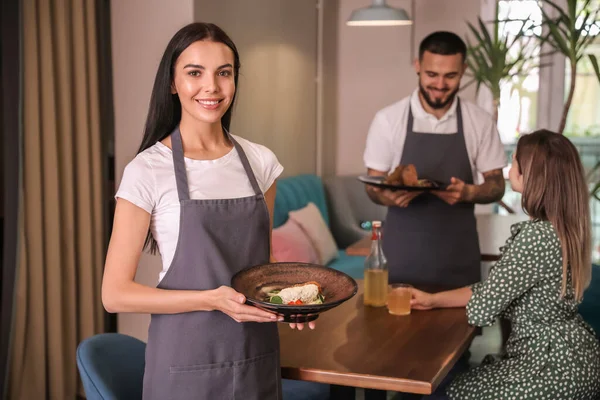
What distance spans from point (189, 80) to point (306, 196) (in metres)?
3.50

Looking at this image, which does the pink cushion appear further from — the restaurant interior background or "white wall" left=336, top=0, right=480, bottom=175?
"white wall" left=336, top=0, right=480, bottom=175

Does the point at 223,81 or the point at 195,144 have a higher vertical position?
the point at 223,81

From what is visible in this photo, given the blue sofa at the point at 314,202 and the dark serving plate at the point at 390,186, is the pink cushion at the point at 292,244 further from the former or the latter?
the dark serving plate at the point at 390,186

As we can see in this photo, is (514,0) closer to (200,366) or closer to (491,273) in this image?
(491,273)

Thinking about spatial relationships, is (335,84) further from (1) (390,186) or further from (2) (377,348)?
(2) (377,348)

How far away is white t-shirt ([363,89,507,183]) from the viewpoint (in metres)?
3.11

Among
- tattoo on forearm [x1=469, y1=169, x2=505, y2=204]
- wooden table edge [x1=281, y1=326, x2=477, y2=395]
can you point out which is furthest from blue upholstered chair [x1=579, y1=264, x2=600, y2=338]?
wooden table edge [x1=281, y1=326, x2=477, y2=395]

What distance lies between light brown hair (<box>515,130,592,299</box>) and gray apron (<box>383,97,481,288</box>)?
836mm

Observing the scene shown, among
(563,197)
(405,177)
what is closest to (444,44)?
(405,177)

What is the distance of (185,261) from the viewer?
1.66 metres

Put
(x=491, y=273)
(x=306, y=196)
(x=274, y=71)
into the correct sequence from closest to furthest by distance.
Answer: (x=491, y=273) < (x=274, y=71) < (x=306, y=196)

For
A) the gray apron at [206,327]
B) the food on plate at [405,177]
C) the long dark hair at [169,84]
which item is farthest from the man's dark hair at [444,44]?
the gray apron at [206,327]

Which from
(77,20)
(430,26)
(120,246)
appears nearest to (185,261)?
(120,246)

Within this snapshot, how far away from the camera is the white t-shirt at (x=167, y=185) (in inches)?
64.4
